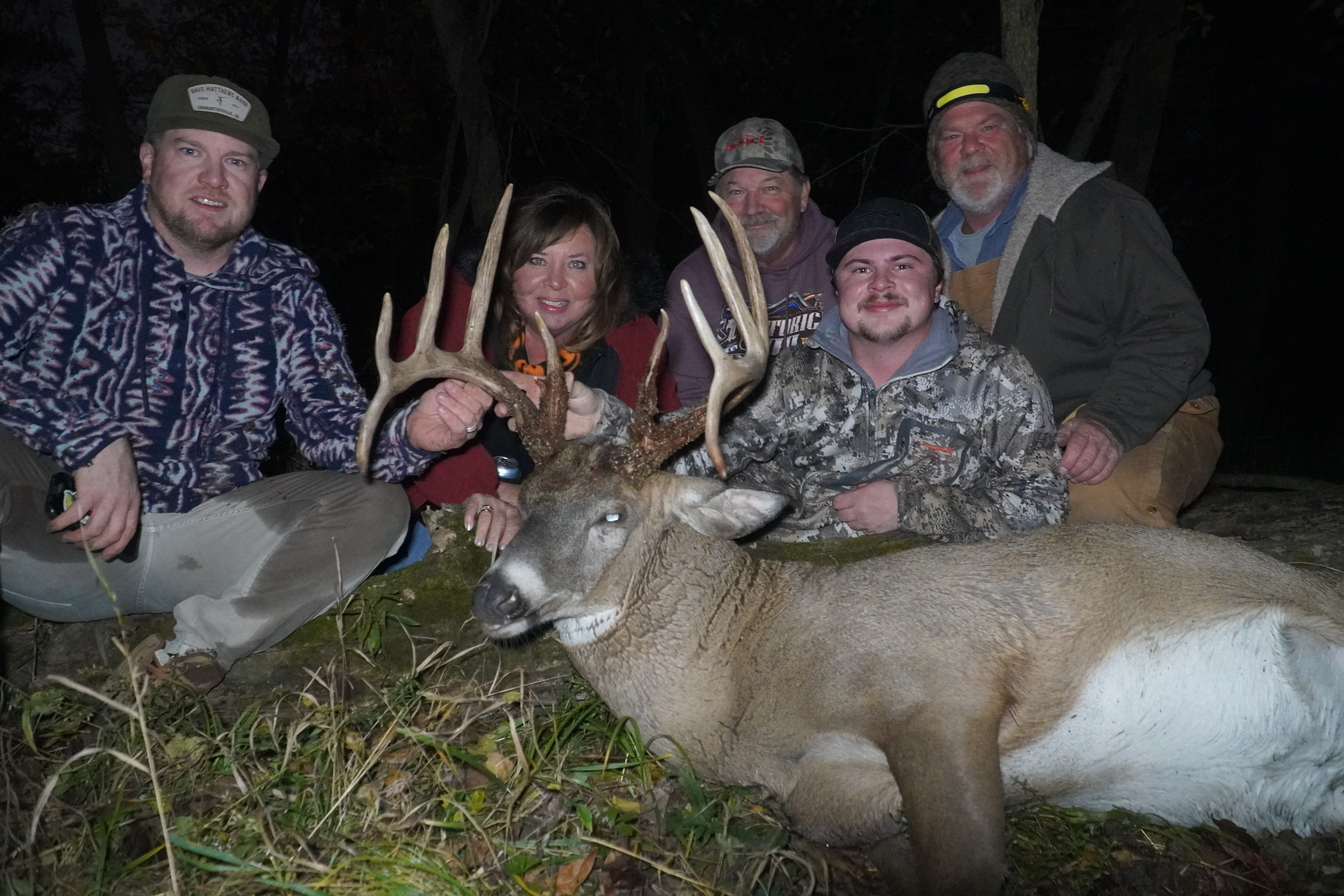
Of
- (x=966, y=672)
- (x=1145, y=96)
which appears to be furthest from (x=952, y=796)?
(x=1145, y=96)

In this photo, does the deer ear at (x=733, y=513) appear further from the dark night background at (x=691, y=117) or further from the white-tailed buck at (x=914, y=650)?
the dark night background at (x=691, y=117)

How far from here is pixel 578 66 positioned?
14.3 m

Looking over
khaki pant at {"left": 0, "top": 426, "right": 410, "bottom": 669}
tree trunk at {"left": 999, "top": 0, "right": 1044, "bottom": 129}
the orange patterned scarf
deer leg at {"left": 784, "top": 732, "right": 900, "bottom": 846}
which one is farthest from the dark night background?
deer leg at {"left": 784, "top": 732, "right": 900, "bottom": 846}

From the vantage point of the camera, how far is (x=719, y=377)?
10.9ft

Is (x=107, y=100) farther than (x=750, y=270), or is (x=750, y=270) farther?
(x=107, y=100)

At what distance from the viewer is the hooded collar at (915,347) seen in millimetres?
4191

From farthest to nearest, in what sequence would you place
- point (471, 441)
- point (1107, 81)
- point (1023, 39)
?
point (1107, 81) < point (1023, 39) < point (471, 441)

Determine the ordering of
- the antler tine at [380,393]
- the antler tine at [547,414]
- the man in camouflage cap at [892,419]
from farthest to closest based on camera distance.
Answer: the man in camouflage cap at [892,419]
the antler tine at [547,414]
the antler tine at [380,393]

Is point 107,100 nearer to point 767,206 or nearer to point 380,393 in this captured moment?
point 767,206

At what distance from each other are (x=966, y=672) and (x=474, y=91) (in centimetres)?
691

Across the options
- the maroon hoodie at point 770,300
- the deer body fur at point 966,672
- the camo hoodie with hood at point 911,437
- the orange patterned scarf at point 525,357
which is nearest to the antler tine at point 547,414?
the deer body fur at point 966,672

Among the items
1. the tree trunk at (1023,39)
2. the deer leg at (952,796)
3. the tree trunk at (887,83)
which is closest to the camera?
the deer leg at (952,796)

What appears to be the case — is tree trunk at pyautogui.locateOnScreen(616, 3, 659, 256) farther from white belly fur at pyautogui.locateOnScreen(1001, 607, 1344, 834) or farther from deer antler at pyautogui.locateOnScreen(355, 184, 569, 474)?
white belly fur at pyautogui.locateOnScreen(1001, 607, 1344, 834)

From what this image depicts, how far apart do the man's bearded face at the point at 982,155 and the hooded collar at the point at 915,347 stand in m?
1.12
